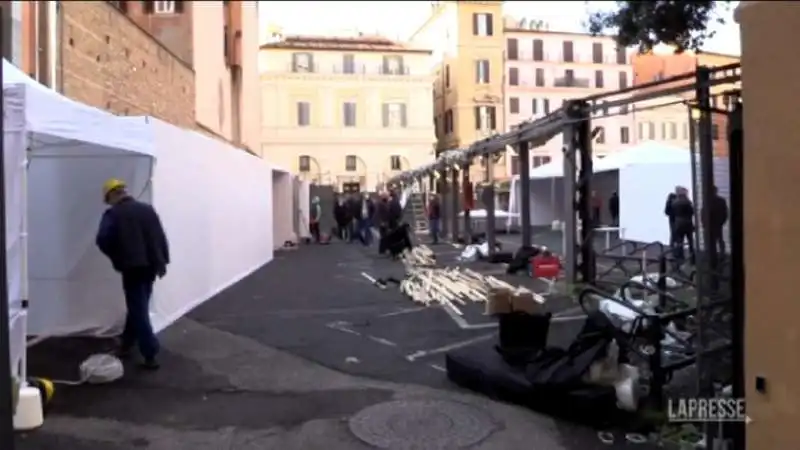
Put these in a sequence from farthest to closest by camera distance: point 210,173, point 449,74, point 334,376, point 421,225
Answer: point 449,74 → point 421,225 → point 210,173 → point 334,376

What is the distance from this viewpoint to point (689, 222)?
14.3 m

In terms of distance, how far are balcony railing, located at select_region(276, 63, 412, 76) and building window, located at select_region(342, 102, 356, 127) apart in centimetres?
298

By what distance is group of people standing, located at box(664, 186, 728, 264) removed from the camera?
4.91 meters

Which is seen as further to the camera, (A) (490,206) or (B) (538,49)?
(B) (538,49)

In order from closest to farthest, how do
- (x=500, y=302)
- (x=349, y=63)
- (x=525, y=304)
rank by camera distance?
(x=525, y=304), (x=500, y=302), (x=349, y=63)

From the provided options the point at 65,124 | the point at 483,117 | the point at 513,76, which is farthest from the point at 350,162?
the point at 65,124

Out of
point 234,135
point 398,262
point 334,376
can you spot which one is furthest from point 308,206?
point 334,376

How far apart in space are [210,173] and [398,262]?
25.6 ft

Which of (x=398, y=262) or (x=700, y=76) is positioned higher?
(x=700, y=76)

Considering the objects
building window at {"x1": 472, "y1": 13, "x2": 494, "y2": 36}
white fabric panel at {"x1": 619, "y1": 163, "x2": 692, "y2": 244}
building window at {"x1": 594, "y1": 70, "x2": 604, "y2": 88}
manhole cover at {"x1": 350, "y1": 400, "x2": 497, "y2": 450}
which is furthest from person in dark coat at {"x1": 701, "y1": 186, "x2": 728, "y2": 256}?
building window at {"x1": 594, "y1": 70, "x2": 604, "y2": 88}

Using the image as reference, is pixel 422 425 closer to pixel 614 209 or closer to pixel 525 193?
pixel 525 193

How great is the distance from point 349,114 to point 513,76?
18.0 meters

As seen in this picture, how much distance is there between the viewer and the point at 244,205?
15.8 m

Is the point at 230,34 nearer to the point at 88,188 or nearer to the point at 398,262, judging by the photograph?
the point at 398,262
